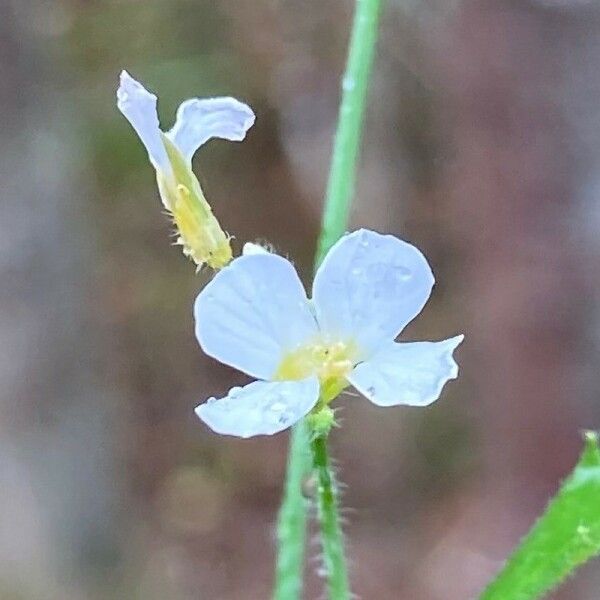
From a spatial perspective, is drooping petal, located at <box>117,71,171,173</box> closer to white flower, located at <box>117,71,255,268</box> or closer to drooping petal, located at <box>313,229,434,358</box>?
white flower, located at <box>117,71,255,268</box>

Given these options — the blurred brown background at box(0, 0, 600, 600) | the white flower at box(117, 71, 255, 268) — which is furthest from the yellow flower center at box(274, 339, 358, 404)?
the blurred brown background at box(0, 0, 600, 600)

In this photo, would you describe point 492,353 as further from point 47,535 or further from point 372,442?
point 47,535

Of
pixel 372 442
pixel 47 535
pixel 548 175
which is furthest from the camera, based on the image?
pixel 548 175

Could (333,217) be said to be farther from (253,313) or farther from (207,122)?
(253,313)

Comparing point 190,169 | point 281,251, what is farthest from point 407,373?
point 281,251

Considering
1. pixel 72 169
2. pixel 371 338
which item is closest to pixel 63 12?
pixel 72 169

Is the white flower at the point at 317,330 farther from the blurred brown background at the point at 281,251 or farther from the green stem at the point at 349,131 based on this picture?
the blurred brown background at the point at 281,251
